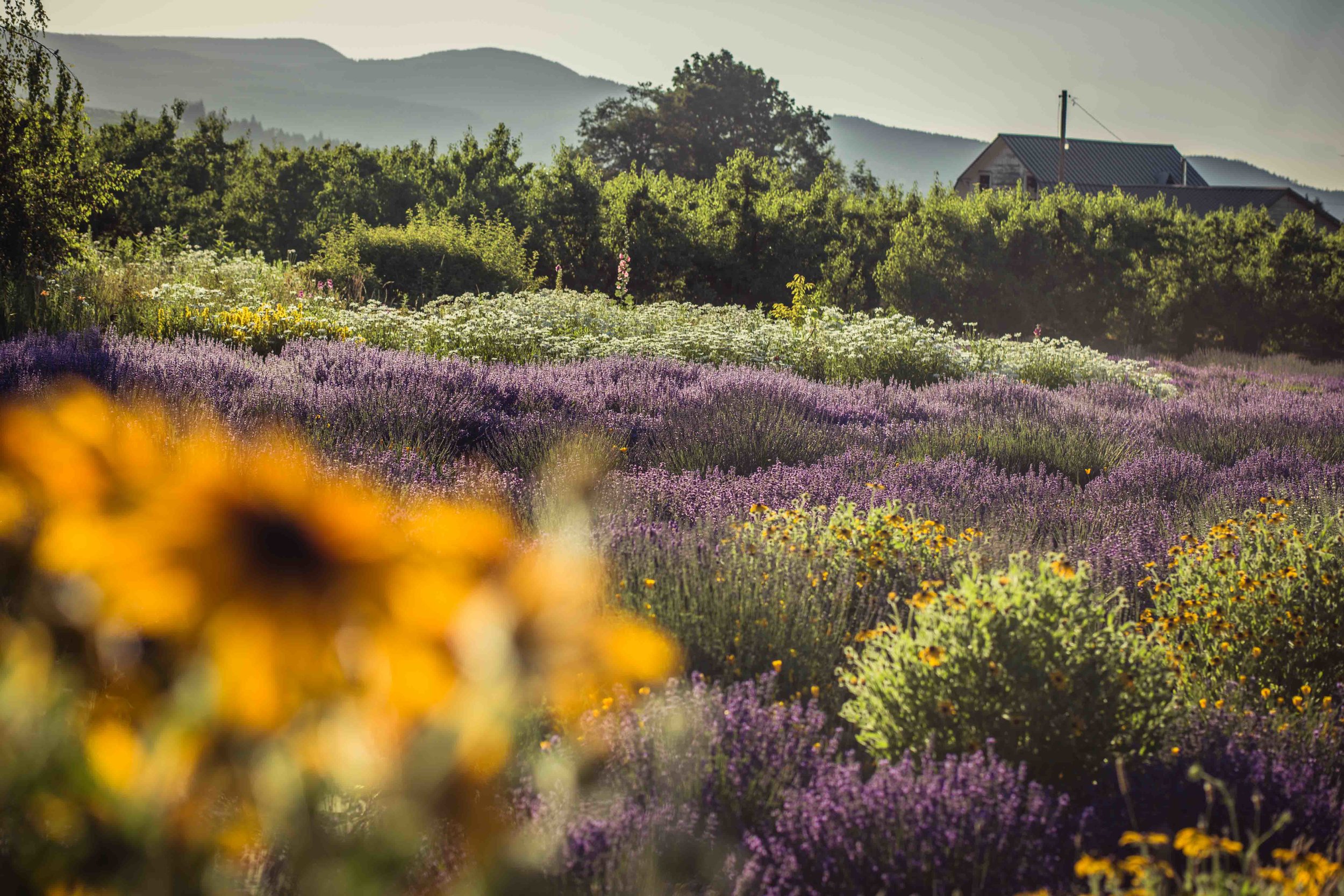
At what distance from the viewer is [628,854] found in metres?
1.73

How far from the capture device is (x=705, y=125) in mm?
42406

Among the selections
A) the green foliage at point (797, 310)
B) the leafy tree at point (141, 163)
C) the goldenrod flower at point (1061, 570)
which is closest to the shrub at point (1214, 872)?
the goldenrod flower at point (1061, 570)

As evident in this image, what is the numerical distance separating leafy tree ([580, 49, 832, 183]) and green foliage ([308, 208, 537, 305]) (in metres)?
24.5

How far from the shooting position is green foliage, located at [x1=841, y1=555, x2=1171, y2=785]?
87.6 inches

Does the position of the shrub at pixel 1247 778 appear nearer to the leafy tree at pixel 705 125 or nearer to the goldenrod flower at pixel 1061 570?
the goldenrod flower at pixel 1061 570

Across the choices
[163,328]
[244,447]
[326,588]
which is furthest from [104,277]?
[326,588]

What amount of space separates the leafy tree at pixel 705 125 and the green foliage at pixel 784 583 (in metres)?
37.9

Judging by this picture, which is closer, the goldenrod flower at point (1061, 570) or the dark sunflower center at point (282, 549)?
the goldenrod flower at point (1061, 570)

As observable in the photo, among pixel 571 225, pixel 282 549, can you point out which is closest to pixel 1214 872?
pixel 282 549

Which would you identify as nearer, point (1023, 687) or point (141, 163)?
point (1023, 687)

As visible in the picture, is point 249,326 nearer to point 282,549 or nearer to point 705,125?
point 282,549

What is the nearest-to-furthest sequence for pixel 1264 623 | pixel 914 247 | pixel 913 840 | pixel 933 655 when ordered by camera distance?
1. pixel 913 840
2. pixel 933 655
3. pixel 1264 623
4. pixel 914 247

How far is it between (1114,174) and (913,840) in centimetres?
5081

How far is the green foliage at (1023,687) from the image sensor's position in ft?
7.30
